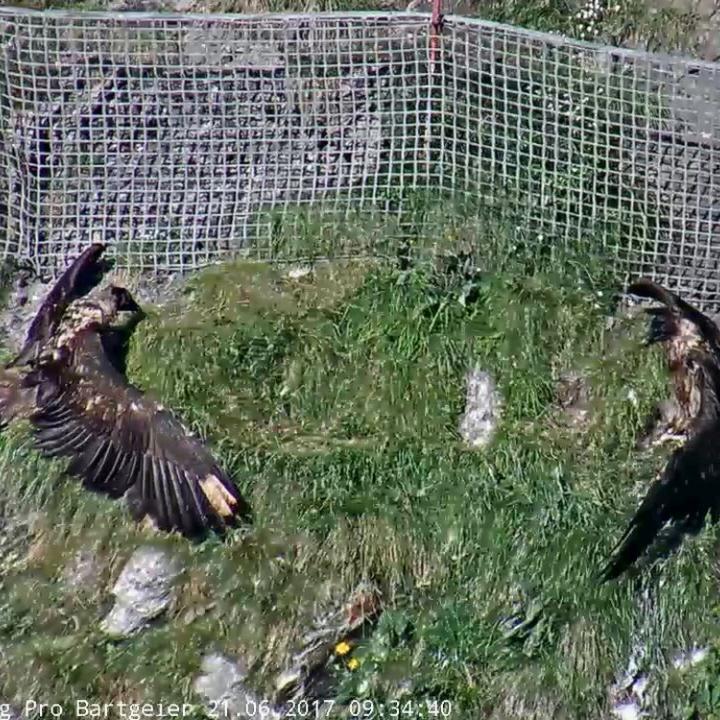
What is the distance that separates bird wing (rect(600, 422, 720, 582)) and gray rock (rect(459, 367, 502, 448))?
66 centimetres

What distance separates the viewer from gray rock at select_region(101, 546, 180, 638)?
21.5ft

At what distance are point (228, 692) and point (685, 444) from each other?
1996mm

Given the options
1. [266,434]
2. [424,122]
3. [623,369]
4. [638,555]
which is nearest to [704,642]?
[638,555]

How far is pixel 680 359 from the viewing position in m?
6.77

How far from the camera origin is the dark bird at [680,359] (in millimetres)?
6734

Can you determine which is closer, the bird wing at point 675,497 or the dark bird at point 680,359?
the bird wing at point 675,497

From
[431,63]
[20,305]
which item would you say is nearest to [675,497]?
[431,63]

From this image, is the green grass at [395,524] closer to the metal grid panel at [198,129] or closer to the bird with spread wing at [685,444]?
the bird with spread wing at [685,444]

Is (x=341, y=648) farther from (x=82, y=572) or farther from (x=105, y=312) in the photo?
(x=105, y=312)

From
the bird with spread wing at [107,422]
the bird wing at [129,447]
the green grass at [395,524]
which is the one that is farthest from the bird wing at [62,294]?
the green grass at [395,524]

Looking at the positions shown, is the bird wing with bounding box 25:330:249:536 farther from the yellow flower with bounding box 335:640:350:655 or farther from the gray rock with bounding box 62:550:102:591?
the yellow flower with bounding box 335:640:350:655

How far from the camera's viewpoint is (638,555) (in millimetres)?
6625

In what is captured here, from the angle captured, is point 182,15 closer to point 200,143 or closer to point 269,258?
point 200,143

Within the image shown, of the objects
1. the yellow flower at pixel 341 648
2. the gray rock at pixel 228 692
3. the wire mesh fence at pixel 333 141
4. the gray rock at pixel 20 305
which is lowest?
the gray rock at pixel 228 692
